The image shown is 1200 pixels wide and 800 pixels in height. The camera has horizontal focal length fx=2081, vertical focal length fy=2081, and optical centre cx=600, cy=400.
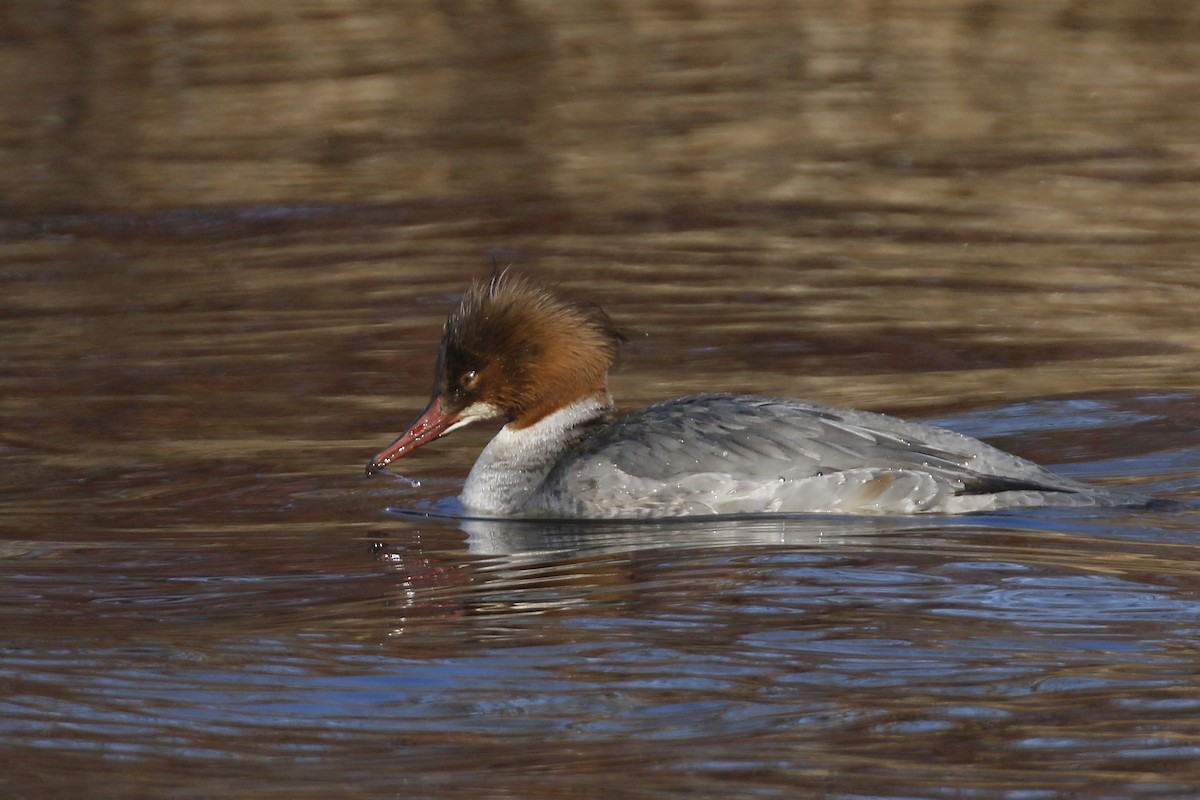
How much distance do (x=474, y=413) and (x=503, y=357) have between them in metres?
0.24

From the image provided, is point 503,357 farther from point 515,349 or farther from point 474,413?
point 474,413

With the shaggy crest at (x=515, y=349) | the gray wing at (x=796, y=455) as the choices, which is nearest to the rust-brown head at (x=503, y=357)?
the shaggy crest at (x=515, y=349)

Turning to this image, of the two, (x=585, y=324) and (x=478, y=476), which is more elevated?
(x=585, y=324)

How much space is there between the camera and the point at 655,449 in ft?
24.2

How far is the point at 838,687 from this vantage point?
202 inches

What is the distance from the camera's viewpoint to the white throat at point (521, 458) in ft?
25.4

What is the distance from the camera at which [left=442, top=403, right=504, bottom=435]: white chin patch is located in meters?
7.87

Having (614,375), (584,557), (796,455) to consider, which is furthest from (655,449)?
(614,375)

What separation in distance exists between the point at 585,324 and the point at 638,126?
9.04m

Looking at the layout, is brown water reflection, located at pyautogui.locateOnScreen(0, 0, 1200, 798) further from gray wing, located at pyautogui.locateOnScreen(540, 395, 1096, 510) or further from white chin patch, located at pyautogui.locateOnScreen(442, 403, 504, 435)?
white chin patch, located at pyautogui.locateOnScreen(442, 403, 504, 435)

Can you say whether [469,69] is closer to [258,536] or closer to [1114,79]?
[1114,79]

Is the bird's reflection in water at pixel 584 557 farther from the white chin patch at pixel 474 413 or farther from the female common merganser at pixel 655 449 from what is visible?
the white chin patch at pixel 474 413

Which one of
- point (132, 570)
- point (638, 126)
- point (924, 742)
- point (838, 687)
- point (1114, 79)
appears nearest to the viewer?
point (924, 742)

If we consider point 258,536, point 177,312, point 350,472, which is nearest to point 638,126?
point 177,312
